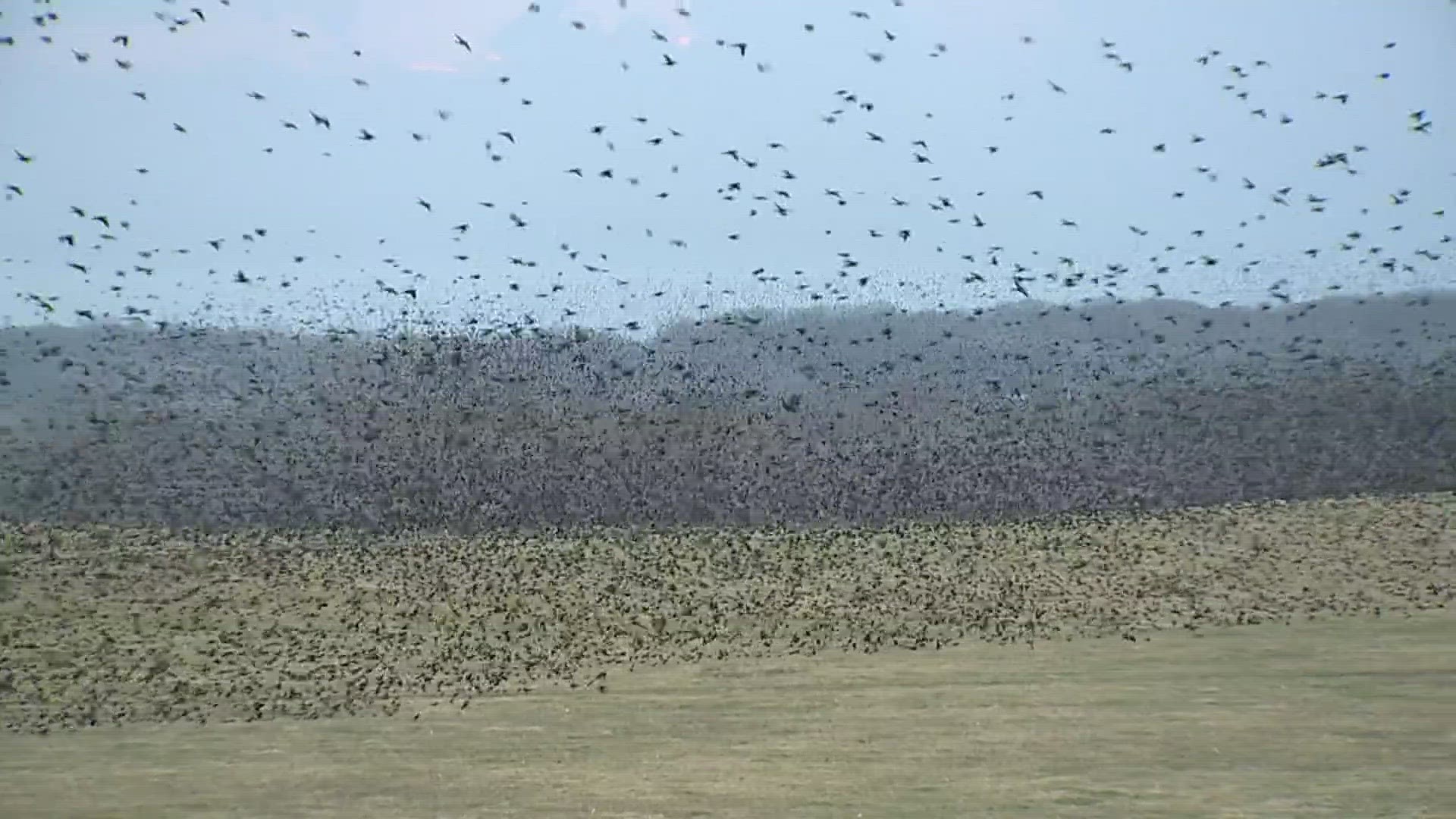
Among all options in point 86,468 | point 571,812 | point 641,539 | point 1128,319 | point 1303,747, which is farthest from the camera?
point 1128,319

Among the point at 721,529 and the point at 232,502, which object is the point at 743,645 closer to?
the point at 721,529

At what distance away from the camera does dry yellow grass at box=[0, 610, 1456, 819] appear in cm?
359

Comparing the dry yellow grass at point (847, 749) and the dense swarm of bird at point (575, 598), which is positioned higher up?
the dense swarm of bird at point (575, 598)

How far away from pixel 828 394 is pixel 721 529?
627 mm

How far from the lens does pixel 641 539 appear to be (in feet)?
14.5

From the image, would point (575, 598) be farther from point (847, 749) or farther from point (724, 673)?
point (847, 749)

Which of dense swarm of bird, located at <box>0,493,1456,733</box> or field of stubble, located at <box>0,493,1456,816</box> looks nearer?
field of stubble, located at <box>0,493,1456,816</box>

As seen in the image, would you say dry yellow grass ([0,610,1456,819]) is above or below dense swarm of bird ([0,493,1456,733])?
below

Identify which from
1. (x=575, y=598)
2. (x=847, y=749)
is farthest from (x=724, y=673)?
(x=575, y=598)

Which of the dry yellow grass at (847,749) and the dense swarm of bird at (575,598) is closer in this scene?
the dry yellow grass at (847,749)

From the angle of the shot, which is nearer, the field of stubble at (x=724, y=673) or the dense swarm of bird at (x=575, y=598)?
the field of stubble at (x=724, y=673)

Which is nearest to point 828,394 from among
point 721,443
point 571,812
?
point 721,443

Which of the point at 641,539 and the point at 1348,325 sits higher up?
the point at 1348,325

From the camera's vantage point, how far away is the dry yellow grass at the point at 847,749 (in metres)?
3.59
